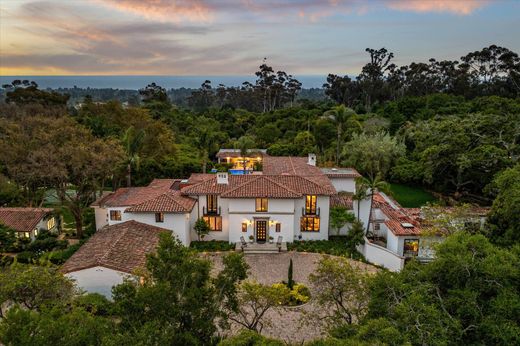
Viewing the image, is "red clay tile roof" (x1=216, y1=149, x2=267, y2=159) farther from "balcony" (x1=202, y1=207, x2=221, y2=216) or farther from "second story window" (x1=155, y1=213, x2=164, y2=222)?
"second story window" (x1=155, y1=213, x2=164, y2=222)

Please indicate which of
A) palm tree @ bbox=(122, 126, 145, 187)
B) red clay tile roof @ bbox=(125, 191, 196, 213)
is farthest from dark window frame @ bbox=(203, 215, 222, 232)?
palm tree @ bbox=(122, 126, 145, 187)

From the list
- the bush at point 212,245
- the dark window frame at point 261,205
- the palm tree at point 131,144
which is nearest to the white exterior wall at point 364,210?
the dark window frame at point 261,205

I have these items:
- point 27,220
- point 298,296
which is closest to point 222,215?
point 298,296

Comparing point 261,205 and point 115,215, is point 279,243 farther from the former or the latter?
point 115,215

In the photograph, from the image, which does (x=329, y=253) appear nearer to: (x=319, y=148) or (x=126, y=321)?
(x=126, y=321)

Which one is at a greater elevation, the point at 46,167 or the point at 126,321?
the point at 46,167

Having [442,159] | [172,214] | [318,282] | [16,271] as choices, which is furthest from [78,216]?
[442,159]

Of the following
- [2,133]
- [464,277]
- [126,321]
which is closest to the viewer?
[126,321]
